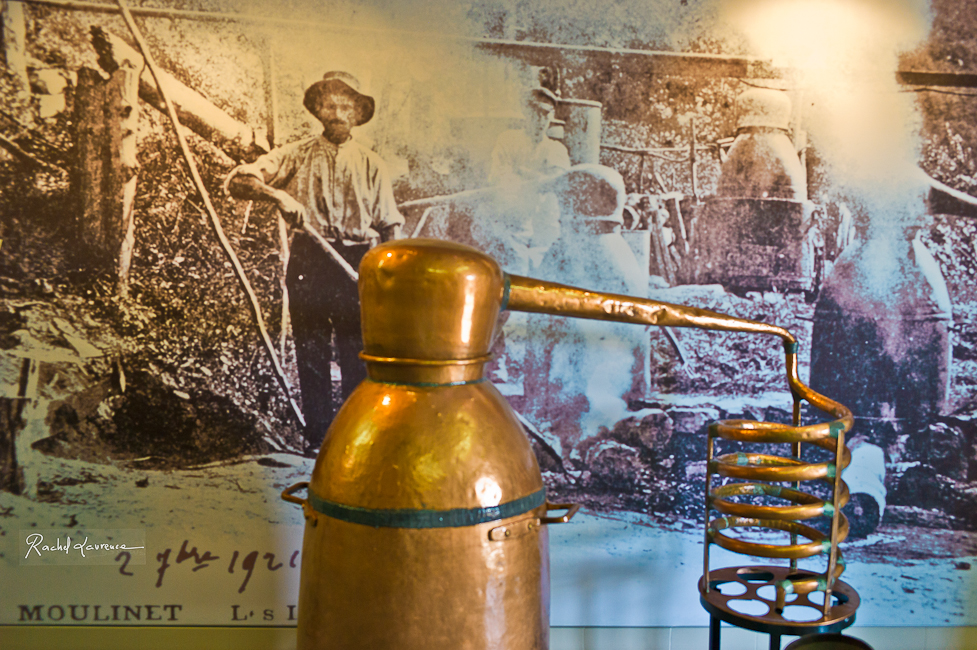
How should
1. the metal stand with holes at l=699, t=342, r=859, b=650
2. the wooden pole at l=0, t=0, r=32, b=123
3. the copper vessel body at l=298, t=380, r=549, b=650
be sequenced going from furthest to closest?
the wooden pole at l=0, t=0, r=32, b=123 < the metal stand with holes at l=699, t=342, r=859, b=650 < the copper vessel body at l=298, t=380, r=549, b=650

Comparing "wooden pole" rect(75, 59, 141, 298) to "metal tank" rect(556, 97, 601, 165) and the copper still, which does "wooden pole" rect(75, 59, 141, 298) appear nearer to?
the copper still

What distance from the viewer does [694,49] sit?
1.55 meters

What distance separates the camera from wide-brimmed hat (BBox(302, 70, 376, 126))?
1543 mm

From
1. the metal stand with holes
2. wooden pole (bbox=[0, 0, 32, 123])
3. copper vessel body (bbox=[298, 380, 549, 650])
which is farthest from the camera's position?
wooden pole (bbox=[0, 0, 32, 123])

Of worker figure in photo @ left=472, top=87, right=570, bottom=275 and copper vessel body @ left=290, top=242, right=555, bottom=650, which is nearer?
copper vessel body @ left=290, top=242, right=555, bottom=650

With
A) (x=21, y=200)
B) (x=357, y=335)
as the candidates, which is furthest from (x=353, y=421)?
(x=21, y=200)

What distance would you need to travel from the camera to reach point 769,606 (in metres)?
1.24

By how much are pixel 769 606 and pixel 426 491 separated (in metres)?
0.73

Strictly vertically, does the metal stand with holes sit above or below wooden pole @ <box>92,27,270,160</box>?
below

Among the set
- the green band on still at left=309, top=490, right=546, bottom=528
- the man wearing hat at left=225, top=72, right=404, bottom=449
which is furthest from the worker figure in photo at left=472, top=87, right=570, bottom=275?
the green band on still at left=309, top=490, right=546, bottom=528

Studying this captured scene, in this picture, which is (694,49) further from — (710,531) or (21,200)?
(21,200)

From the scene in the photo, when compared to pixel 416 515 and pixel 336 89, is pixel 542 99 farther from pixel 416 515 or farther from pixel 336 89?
pixel 416 515
